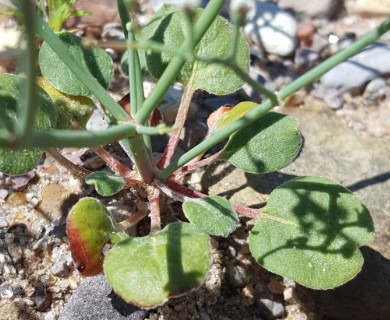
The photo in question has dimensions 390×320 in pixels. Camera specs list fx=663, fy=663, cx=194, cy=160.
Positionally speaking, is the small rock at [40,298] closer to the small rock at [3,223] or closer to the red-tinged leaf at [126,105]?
the small rock at [3,223]

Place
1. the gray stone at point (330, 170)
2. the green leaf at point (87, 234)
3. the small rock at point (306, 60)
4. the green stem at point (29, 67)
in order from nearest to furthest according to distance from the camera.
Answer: the green stem at point (29, 67) < the green leaf at point (87, 234) < the gray stone at point (330, 170) < the small rock at point (306, 60)

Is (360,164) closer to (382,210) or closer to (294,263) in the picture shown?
(382,210)

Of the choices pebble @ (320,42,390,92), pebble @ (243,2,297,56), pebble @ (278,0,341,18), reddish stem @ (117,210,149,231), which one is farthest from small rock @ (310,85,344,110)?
reddish stem @ (117,210,149,231)

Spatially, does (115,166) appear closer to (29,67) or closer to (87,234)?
(87,234)

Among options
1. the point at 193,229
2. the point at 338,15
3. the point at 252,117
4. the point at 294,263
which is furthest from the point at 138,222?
the point at 338,15

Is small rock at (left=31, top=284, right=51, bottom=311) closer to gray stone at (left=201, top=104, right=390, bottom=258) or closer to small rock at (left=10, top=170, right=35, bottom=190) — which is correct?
small rock at (left=10, top=170, right=35, bottom=190)

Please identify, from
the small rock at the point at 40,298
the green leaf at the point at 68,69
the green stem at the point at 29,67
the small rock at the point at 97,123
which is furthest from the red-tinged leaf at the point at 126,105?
the green stem at the point at 29,67

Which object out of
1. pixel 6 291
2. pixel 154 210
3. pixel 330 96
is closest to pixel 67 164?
pixel 154 210
